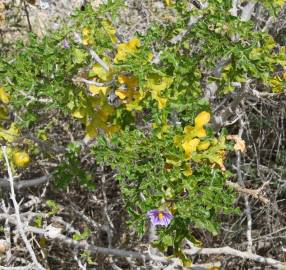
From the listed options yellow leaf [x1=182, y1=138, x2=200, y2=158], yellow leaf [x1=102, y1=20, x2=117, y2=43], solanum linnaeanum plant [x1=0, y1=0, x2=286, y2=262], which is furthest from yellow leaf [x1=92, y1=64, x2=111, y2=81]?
A: yellow leaf [x1=182, y1=138, x2=200, y2=158]

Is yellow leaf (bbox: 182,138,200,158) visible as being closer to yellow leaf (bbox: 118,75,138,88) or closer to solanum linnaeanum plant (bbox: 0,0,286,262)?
solanum linnaeanum plant (bbox: 0,0,286,262)

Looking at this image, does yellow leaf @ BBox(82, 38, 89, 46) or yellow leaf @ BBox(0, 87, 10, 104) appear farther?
yellow leaf @ BBox(0, 87, 10, 104)

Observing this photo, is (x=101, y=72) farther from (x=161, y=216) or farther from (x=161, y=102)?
(x=161, y=216)

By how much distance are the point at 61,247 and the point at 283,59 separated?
1.49 metres

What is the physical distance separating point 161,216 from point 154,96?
0.37 m

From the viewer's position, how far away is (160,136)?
64.9 inches

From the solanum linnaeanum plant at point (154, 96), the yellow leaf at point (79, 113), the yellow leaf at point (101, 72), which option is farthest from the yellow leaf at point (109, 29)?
the yellow leaf at point (79, 113)

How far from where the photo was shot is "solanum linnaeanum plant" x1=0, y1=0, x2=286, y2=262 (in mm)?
1609

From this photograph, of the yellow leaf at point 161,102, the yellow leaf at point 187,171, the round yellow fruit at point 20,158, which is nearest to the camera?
the yellow leaf at point 187,171

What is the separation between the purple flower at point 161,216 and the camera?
1.63 m

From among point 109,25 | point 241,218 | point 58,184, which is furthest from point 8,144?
point 241,218

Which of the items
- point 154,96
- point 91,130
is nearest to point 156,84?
point 154,96

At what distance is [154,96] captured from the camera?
1.75m

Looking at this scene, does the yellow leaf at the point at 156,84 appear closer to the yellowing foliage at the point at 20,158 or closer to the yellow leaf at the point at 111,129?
the yellow leaf at the point at 111,129
